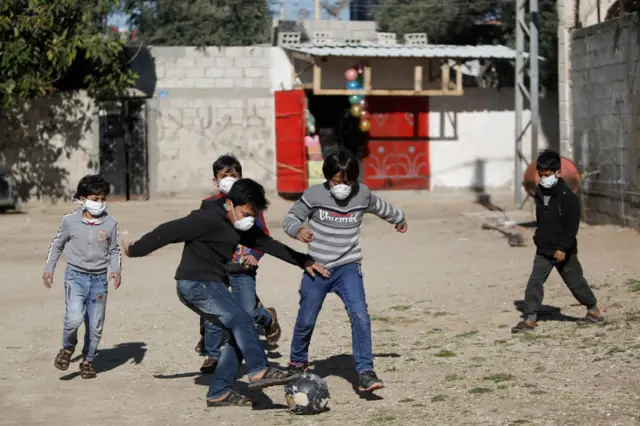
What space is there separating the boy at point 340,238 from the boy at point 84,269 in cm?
170

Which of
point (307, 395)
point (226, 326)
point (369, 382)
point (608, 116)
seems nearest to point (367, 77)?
point (608, 116)

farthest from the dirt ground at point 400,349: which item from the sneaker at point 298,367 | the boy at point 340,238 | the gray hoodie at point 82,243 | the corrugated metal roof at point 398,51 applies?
the corrugated metal roof at point 398,51

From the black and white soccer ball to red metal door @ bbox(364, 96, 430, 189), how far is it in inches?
754

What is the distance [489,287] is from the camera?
495 inches

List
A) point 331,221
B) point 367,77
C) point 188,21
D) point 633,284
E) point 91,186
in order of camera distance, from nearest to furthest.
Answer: point 331,221
point 91,186
point 633,284
point 367,77
point 188,21

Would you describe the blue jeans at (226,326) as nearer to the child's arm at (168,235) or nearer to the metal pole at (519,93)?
the child's arm at (168,235)

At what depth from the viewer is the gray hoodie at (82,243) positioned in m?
8.44

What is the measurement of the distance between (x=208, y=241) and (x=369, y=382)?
Result: 1345 millimetres

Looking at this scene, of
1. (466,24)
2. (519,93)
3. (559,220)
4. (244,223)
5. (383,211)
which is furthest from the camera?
(466,24)

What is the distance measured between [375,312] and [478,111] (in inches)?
624

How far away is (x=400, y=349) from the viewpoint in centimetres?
917

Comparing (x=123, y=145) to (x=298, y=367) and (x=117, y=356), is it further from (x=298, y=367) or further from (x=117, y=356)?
(x=298, y=367)

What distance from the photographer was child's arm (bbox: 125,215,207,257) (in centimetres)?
694

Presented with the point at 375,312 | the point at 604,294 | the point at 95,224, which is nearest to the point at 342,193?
the point at 95,224
